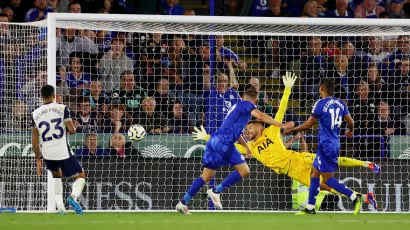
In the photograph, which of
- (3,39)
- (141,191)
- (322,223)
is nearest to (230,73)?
(141,191)

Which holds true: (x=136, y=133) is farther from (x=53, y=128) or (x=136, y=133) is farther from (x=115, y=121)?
(x=53, y=128)

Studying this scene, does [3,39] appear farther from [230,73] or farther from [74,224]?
[74,224]

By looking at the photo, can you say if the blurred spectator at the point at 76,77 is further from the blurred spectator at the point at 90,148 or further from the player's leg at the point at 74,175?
the player's leg at the point at 74,175

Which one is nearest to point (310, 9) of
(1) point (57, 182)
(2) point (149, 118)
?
(2) point (149, 118)

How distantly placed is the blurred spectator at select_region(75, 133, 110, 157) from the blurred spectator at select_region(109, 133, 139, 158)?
0.15 metres

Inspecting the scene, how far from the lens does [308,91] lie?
1722 centimetres

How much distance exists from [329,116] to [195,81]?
405 cm

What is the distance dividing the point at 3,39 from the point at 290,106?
5.01 meters

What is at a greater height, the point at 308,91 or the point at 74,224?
the point at 308,91

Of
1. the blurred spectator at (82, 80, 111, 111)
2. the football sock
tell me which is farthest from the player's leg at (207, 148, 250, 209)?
the blurred spectator at (82, 80, 111, 111)

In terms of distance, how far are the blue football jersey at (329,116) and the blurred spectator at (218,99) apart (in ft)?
9.02

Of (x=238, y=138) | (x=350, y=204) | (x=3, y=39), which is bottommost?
(x=350, y=204)

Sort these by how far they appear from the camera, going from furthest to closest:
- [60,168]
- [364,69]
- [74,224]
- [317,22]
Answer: [364,69], [317,22], [60,168], [74,224]

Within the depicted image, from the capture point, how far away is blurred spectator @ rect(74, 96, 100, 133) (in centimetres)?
1605
